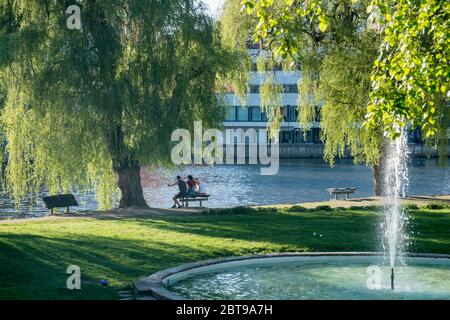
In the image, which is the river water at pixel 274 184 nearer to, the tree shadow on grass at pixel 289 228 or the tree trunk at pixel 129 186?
the tree trunk at pixel 129 186

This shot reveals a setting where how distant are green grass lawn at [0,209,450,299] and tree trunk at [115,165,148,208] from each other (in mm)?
3411

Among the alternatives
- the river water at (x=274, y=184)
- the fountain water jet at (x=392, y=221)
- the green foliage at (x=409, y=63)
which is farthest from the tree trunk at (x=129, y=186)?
the green foliage at (x=409, y=63)

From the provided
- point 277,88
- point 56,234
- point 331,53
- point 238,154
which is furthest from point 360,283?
point 238,154

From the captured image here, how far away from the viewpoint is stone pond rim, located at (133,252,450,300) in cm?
1351

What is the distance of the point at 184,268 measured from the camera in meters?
15.7

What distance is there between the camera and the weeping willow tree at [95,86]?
25.5 metres

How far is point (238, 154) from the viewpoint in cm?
9681

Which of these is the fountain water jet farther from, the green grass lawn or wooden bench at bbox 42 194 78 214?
wooden bench at bbox 42 194 78 214

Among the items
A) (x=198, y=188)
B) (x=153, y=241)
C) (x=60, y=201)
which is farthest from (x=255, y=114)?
(x=153, y=241)

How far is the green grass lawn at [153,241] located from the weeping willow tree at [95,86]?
7.42ft

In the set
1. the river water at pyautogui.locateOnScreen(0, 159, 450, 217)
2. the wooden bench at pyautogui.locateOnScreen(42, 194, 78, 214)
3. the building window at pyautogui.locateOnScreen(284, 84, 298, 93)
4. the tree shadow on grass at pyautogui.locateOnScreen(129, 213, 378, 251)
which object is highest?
the building window at pyautogui.locateOnScreen(284, 84, 298, 93)

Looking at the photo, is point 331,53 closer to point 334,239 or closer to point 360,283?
point 334,239

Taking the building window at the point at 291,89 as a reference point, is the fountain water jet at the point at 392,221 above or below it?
below

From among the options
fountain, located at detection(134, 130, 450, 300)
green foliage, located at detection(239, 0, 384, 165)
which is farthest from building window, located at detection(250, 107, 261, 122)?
fountain, located at detection(134, 130, 450, 300)
